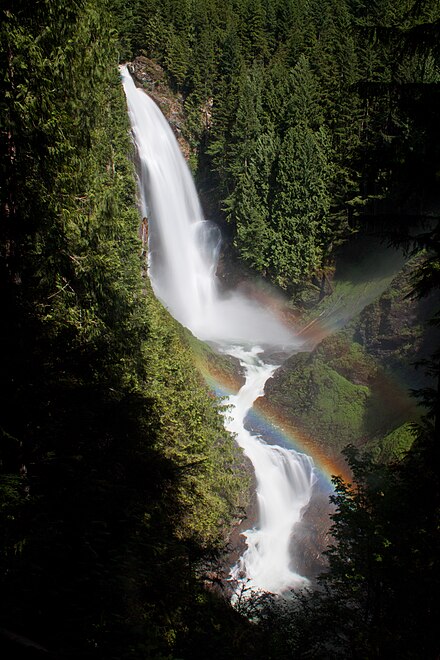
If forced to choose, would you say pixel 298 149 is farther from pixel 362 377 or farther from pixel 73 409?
pixel 73 409

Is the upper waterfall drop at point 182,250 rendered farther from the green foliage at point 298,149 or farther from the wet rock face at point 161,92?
the green foliage at point 298,149

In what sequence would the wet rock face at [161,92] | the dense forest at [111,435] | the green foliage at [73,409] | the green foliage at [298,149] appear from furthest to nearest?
the wet rock face at [161,92] < the green foliage at [298,149] < the dense forest at [111,435] < the green foliage at [73,409]

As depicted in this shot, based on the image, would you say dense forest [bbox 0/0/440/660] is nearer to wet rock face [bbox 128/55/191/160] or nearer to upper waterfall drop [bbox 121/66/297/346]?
upper waterfall drop [bbox 121/66/297/346]

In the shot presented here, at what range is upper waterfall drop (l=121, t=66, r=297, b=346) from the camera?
33312mm

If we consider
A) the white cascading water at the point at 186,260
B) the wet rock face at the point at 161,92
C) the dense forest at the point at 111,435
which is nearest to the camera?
the dense forest at the point at 111,435

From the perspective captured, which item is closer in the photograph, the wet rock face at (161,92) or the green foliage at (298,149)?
the green foliage at (298,149)

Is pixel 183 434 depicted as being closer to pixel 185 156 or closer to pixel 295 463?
pixel 295 463

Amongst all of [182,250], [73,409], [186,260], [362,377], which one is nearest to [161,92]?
[182,250]

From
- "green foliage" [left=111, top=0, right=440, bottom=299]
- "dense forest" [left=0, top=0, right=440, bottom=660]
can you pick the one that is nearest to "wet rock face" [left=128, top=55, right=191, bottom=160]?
"green foliage" [left=111, top=0, right=440, bottom=299]

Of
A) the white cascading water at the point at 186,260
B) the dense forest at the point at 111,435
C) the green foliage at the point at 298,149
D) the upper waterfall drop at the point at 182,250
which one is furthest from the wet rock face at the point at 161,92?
the dense forest at the point at 111,435

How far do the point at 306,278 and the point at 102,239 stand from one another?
89.2ft

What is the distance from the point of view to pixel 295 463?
65.6ft

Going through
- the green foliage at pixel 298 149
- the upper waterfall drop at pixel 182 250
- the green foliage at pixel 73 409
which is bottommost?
the green foliage at pixel 73 409

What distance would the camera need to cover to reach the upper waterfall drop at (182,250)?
33.3 meters
